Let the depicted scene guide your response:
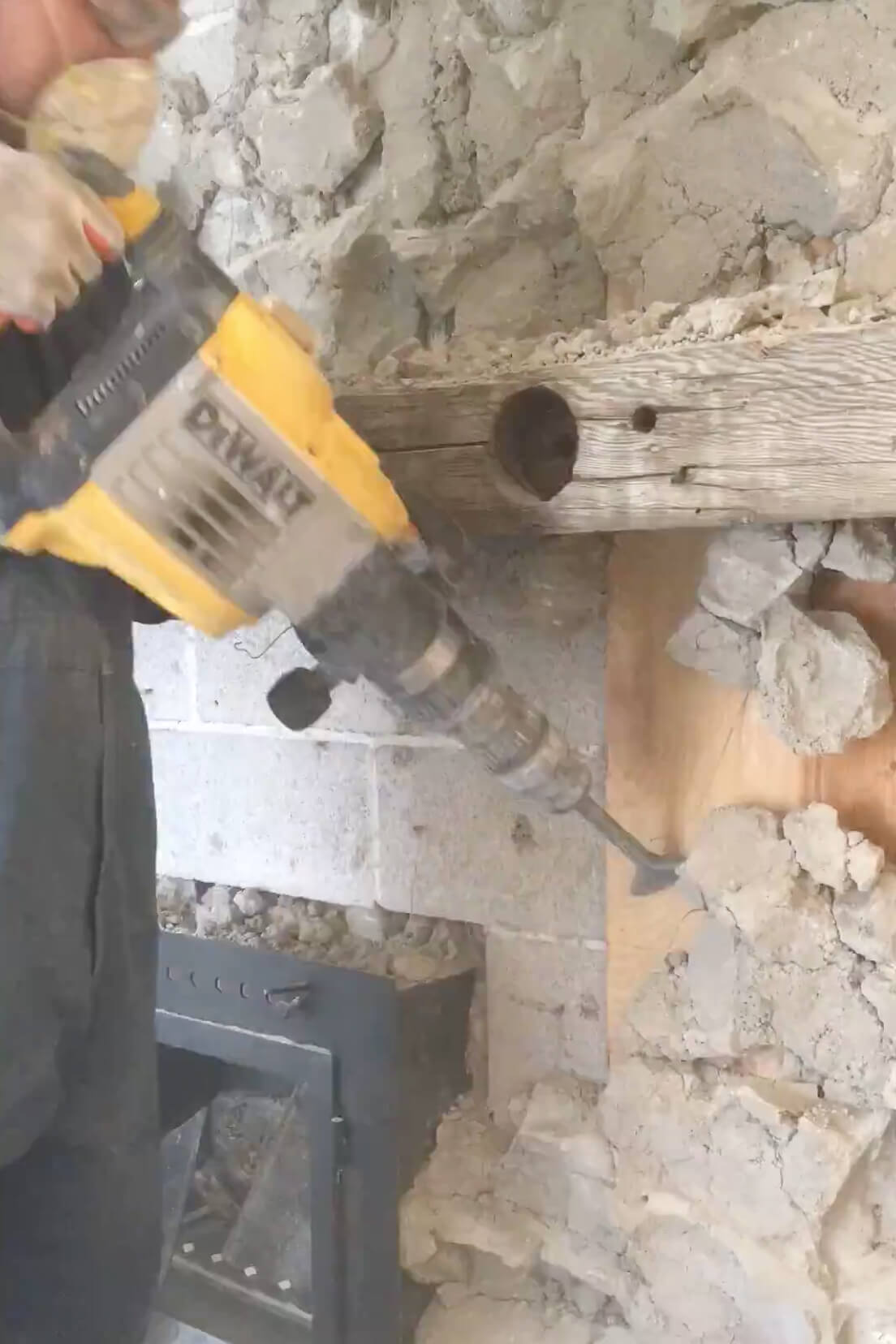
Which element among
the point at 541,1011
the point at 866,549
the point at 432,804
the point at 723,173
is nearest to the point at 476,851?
the point at 432,804

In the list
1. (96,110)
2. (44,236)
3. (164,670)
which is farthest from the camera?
(164,670)

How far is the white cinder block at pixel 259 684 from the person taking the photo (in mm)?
1379

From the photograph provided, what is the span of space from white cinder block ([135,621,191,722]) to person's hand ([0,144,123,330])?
750 millimetres

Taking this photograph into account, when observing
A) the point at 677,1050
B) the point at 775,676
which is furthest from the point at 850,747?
the point at 677,1050

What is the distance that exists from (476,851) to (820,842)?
396mm

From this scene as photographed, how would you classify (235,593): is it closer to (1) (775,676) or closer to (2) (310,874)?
(1) (775,676)

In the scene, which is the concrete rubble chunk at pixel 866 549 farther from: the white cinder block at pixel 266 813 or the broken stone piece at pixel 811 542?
the white cinder block at pixel 266 813

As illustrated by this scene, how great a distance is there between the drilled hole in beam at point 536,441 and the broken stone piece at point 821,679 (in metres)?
0.23

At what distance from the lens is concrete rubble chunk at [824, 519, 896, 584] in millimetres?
959

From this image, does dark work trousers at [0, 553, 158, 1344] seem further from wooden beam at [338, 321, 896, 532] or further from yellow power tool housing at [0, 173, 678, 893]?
wooden beam at [338, 321, 896, 532]

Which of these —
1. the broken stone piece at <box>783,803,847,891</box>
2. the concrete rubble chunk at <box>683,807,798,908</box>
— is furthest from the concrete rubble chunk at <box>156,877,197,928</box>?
the broken stone piece at <box>783,803,847,891</box>

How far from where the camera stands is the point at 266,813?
1490 mm

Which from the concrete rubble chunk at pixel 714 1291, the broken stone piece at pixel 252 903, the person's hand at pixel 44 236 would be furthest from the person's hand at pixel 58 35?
the concrete rubble chunk at pixel 714 1291

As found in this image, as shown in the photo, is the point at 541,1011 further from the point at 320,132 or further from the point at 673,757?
the point at 320,132
